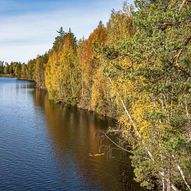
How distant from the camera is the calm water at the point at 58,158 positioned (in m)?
31.2

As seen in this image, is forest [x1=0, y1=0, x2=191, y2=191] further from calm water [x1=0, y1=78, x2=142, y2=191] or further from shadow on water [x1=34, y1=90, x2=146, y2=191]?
calm water [x1=0, y1=78, x2=142, y2=191]

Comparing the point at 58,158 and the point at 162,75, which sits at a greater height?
the point at 162,75

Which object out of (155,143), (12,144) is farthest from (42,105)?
(155,143)

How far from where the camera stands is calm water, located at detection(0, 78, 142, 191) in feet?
103

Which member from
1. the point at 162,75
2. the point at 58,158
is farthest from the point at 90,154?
the point at 162,75

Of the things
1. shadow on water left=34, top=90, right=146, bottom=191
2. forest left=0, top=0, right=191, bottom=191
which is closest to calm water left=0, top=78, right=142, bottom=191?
shadow on water left=34, top=90, right=146, bottom=191

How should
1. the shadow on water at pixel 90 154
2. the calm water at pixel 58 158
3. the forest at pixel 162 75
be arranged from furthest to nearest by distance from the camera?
the shadow on water at pixel 90 154
the calm water at pixel 58 158
the forest at pixel 162 75

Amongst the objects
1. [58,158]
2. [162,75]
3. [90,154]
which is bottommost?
[58,158]

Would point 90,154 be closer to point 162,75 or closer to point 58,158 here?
point 58,158

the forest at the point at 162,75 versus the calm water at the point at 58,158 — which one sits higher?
the forest at the point at 162,75

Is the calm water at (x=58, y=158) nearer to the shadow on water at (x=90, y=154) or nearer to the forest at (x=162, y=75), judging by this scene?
the shadow on water at (x=90, y=154)

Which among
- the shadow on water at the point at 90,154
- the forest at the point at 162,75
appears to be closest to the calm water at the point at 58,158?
the shadow on water at the point at 90,154

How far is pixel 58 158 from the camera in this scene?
38000mm

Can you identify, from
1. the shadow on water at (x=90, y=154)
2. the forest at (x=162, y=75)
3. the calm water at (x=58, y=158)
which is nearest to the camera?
the forest at (x=162, y=75)
